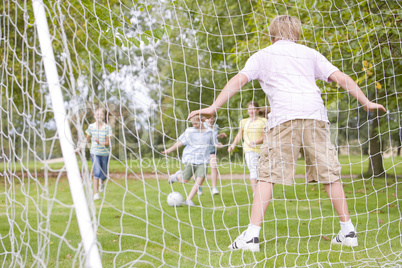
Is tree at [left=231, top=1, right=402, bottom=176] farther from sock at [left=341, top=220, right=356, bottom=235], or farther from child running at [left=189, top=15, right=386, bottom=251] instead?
sock at [left=341, top=220, right=356, bottom=235]

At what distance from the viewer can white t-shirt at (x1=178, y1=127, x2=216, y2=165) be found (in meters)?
5.89

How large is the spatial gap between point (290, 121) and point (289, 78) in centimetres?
33

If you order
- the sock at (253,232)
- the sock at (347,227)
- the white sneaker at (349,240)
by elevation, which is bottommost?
the white sneaker at (349,240)

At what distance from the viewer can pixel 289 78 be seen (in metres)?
3.12

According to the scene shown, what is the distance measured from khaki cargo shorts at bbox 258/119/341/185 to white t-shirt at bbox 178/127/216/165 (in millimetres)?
2694

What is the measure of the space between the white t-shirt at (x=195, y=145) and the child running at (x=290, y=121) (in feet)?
8.90

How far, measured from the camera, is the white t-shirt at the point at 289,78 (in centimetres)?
307

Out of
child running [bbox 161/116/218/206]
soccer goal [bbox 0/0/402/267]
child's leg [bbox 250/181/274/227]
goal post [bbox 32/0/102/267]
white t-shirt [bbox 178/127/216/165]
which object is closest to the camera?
goal post [bbox 32/0/102/267]

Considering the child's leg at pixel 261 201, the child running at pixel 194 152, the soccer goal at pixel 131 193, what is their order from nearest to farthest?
the soccer goal at pixel 131 193 → the child's leg at pixel 261 201 → the child running at pixel 194 152

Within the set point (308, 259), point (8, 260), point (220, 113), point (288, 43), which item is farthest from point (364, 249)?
point (220, 113)

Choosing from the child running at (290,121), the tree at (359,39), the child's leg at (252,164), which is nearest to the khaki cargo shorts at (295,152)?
the child running at (290,121)

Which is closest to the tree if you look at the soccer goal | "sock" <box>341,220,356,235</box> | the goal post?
the soccer goal

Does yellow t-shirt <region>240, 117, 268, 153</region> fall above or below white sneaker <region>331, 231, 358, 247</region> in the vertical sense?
above

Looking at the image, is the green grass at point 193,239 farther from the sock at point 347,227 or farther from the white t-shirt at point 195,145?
the white t-shirt at point 195,145
